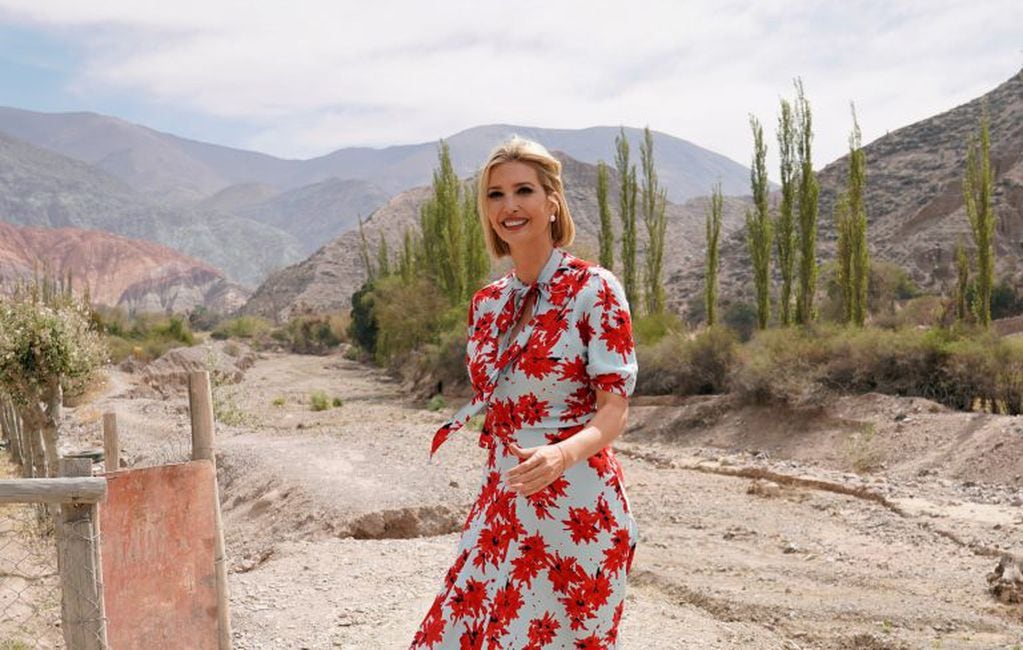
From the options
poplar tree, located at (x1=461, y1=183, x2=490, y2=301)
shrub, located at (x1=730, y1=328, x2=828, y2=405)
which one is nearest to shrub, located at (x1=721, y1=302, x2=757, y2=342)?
poplar tree, located at (x1=461, y1=183, x2=490, y2=301)

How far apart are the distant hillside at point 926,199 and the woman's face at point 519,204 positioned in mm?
35466

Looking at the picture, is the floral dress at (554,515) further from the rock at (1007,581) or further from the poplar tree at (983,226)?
the poplar tree at (983,226)

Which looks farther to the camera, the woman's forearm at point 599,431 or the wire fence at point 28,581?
the wire fence at point 28,581

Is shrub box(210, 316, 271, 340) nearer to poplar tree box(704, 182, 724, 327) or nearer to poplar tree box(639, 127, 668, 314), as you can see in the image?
poplar tree box(639, 127, 668, 314)

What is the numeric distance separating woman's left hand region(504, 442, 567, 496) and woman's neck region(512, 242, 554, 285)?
609mm

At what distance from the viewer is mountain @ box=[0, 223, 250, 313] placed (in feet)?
383

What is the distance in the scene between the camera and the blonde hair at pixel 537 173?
103 inches

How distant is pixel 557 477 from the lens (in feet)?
7.60

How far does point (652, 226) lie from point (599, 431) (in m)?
28.6

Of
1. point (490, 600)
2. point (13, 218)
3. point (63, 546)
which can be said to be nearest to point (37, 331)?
point (63, 546)

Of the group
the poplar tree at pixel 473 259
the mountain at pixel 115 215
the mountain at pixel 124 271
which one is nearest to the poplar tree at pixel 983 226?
the poplar tree at pixel 473 259

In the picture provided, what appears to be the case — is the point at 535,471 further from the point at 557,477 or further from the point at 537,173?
the point at 537,173

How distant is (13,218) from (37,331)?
164 meters

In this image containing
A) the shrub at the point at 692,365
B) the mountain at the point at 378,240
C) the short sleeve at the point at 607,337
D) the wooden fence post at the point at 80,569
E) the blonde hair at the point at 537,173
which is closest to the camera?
the short sleeve at the point at 607,337
